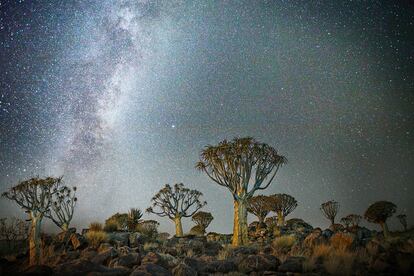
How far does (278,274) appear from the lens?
7.00 metres

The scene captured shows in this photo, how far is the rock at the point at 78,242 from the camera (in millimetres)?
13959

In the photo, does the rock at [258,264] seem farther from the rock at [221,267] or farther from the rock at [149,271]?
the rock at [149,271]

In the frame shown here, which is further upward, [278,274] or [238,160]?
[238,160]

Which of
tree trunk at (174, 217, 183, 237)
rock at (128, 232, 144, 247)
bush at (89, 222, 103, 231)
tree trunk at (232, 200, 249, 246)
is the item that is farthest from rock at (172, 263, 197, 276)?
tree trunk at (174, 217, 183, 237)

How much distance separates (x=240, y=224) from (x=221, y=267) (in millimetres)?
8964

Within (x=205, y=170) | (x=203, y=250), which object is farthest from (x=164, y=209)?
(x=203, y=250)

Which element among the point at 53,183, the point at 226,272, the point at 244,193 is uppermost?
the point at 53,183

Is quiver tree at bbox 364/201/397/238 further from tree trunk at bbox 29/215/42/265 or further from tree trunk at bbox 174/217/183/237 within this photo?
tree trunk at bbox 29/215/42/265

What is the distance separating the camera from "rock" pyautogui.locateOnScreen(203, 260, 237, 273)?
8.12 metres

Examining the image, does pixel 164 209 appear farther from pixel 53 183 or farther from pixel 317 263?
pixel 317 263

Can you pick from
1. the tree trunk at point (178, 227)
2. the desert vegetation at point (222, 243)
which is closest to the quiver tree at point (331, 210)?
the desert vegetation at point (222, 243)

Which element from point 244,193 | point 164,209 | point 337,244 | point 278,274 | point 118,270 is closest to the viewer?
point 278,274

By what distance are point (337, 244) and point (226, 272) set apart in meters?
4.67

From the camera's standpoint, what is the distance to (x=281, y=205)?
105 feet
